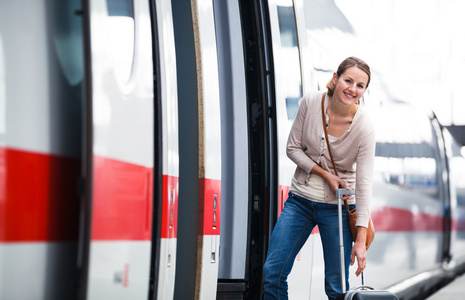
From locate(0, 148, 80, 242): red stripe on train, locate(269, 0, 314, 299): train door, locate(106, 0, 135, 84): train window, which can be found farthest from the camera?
locate(269, 0, 314, 299): train door

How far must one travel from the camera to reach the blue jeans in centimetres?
346

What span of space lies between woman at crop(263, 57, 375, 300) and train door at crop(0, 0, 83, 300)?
1465 mm

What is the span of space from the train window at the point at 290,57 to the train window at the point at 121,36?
5.34 feet

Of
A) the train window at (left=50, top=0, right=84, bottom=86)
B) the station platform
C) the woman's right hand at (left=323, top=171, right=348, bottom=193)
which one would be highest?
the train window at (left=50, top=0, right=84, bottom=86)

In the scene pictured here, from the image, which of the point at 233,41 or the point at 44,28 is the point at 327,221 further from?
the point at 44,28

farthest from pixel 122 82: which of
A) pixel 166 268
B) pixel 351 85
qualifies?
pixel 351 85

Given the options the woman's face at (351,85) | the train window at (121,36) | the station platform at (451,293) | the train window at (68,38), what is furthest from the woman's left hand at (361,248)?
the station platform at (451,293)

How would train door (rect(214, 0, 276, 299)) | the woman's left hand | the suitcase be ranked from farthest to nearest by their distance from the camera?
train door (rect(214, 0, 276, 299)) < the woman's left hand < the suitcase

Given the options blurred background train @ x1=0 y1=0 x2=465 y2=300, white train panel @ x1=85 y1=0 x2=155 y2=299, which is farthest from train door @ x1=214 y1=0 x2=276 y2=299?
white train panel @ x1=85 y1=0 x2=155 y2=299

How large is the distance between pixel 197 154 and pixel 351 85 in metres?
0.83

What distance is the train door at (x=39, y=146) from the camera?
199 cm

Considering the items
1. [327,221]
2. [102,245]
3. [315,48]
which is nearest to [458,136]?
[315,48]

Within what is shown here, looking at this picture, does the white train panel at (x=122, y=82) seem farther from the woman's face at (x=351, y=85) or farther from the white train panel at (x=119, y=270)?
the woman's face at (x=351, y=85)

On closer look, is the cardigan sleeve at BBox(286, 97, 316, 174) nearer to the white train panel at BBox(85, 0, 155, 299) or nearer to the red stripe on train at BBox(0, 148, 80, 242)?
the white train panel at BBox(85, 0, 155, 299)
